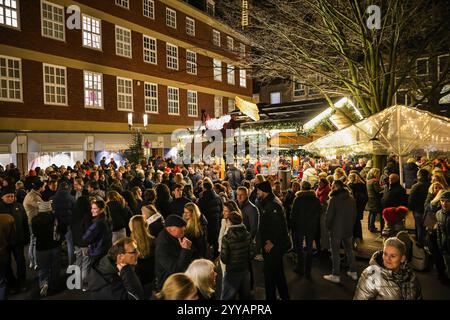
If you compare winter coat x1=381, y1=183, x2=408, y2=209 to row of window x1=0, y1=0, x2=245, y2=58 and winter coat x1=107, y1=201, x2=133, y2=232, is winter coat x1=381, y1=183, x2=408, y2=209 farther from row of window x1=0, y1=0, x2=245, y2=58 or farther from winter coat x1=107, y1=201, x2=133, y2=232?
row of window x1=0, y1=0, x2=245, y2=58

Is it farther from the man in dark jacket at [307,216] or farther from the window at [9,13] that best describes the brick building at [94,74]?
the man in dark jacket at [307,216]

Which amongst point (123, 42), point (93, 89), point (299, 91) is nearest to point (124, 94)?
point (93, 89)

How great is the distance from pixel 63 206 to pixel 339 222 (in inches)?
227

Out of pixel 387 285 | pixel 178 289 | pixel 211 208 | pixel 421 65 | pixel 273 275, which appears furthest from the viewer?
pixel 421 65

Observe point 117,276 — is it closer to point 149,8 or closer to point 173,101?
point 173,101

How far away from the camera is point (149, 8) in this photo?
2569 centimetres

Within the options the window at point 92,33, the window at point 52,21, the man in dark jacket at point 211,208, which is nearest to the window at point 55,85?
the window at point 52,21

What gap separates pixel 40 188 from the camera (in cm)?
844

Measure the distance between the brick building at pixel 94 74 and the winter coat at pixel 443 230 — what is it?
730 centimetres

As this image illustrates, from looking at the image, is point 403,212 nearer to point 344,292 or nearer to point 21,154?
point 344,292

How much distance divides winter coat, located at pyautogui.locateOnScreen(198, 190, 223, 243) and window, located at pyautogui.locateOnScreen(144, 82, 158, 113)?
1944 cm

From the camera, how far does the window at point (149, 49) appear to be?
83.3 feet

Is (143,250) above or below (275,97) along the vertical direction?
below
